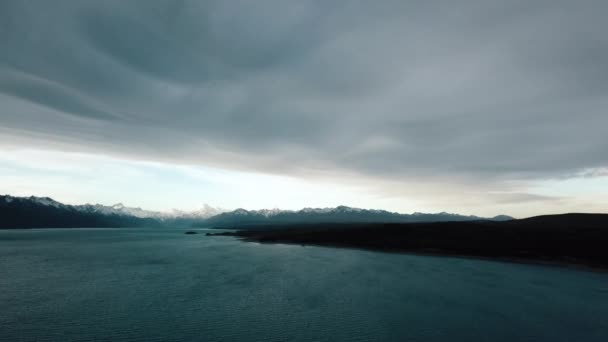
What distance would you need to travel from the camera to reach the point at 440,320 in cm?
3528

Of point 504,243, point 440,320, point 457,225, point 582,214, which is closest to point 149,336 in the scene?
point 440,320

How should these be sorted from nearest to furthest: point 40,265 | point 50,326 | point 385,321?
point 50,326 < point 385,321 < point 40,265

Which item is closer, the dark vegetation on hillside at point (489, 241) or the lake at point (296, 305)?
the lake at point (296, 305)

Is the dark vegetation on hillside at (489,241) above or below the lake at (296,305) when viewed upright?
above

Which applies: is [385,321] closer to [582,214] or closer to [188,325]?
[188,325]

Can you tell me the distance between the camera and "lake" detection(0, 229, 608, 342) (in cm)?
3036

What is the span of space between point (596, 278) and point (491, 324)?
52.4 meters

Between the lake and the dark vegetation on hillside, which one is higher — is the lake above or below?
below

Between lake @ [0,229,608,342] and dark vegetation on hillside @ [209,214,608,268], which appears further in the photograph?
dark vegetation on hillside @ [209,214,608,268]

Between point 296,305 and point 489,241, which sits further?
point 489,241

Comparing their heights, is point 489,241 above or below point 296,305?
above

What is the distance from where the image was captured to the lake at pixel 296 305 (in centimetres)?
3036

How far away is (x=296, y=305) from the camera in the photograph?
40062mm

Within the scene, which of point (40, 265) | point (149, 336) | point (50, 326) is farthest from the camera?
point (40, 265)
